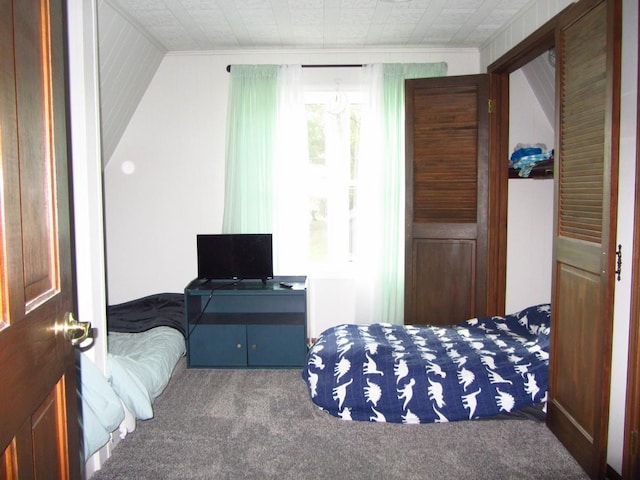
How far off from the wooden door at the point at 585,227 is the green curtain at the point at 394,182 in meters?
1.64

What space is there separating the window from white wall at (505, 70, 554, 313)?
129 centimetres

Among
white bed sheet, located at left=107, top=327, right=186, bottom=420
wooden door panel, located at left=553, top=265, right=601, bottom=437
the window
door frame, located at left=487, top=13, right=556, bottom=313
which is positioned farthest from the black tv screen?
wooden door panel, located at left=553, top=265, right=601, bottom=437

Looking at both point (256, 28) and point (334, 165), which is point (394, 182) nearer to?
point (334, 165)

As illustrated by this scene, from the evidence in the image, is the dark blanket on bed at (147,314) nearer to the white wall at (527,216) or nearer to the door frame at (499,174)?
the door frame at (499,174)

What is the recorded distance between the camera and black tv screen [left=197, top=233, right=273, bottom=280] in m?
3.81

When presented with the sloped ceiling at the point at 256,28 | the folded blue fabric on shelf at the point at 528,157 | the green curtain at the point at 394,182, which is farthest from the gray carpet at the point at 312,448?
the sloped ceiling at the point at 256,28

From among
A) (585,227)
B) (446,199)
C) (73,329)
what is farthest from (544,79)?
(73,329)

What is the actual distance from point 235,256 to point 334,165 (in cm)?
114

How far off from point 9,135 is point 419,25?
10.7ft

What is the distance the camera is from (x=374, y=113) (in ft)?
13.3

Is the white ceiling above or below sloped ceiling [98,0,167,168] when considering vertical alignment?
above

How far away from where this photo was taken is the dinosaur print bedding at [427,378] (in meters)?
2.66

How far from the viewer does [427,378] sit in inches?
107

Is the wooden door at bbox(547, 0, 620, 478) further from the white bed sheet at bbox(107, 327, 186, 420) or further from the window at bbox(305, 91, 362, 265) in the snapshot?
the white bed sheet at bbox(107, 327, 186, 420)
